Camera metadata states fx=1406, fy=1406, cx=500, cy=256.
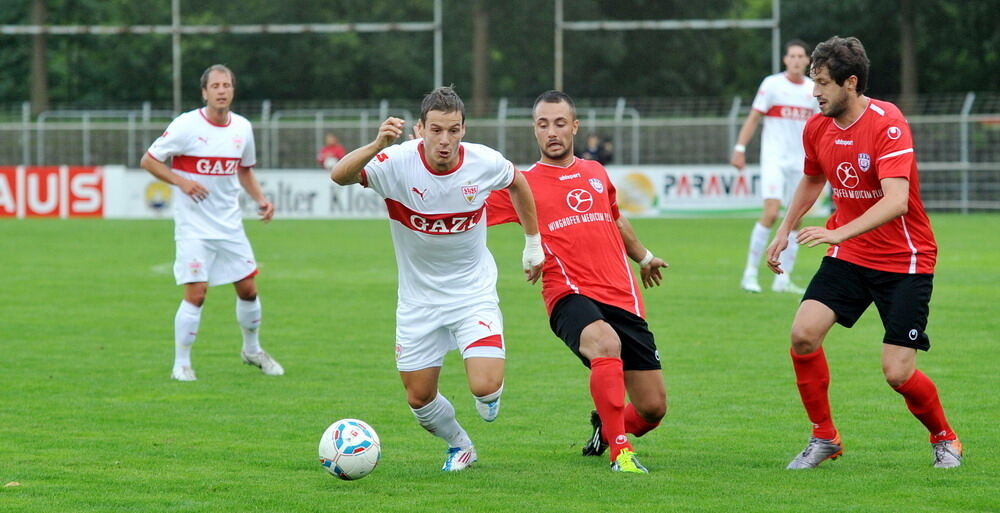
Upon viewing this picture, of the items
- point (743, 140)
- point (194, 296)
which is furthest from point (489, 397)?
point (743, 140)

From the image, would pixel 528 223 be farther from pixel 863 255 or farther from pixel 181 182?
pixel 181 182

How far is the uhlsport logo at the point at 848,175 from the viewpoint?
642 cm

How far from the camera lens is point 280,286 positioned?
1614cm

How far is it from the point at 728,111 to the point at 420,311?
27269 millimetres

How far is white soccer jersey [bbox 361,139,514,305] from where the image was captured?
6.34 metres

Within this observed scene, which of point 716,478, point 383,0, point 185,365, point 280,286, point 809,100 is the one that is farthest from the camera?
point 383,0

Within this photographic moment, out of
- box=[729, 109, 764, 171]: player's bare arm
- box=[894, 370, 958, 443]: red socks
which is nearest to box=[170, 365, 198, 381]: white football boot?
box=[894, 370, 958, 443]: red socks

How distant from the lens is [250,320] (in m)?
9.95

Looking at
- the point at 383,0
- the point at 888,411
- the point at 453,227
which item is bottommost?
the point at 888,411

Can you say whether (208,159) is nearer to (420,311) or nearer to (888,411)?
(420,311)

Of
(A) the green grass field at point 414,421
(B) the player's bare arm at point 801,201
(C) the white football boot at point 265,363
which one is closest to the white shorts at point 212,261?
(C) the white football boot at point 265,363

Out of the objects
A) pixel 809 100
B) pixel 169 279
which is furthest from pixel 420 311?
pixel 169 279

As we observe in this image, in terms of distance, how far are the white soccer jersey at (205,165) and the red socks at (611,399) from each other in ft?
14.2

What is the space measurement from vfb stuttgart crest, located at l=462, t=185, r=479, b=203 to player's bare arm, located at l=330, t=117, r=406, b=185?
19.8 inches
